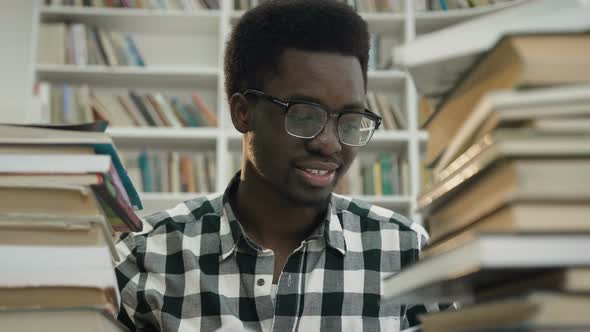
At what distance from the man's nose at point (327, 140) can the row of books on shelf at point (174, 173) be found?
210 cm

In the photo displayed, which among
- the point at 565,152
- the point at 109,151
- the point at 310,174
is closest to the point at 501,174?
the point at 565,152

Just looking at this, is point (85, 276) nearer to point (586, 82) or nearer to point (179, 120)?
point (586, 82)

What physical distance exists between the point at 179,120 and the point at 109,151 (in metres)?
2.77

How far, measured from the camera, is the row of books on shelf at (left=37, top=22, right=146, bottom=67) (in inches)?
137

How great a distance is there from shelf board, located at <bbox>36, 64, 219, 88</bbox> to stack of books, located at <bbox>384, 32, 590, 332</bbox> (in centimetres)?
301

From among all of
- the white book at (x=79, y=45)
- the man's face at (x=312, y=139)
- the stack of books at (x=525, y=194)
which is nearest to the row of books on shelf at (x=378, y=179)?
the white book at (x=79, y=45)

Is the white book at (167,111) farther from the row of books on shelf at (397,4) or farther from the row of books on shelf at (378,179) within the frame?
the row of books on shelf at (378,179)

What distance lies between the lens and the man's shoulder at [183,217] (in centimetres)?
146

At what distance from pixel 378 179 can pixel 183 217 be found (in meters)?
2.07

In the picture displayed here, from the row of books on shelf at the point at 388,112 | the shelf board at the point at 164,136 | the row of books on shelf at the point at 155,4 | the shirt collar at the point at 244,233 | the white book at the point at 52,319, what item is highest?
the row of books on shelf at the point at 155,4

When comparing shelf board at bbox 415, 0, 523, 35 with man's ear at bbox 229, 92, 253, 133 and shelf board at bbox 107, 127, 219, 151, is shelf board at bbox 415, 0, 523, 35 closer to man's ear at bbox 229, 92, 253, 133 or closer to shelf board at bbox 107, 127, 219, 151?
shelf board at bbox 107, 127, 219, 151

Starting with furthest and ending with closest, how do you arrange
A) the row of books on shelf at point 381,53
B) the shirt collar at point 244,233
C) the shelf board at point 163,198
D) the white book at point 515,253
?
the row of books on shelf at point 381,53 → the shelf board at point 163,198 → the shirt collar at point 244,233 → the white book at point 515,253

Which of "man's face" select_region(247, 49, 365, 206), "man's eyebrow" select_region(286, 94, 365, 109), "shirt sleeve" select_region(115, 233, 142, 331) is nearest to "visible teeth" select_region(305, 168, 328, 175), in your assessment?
"man's face" select_region(247, 49, 365, 206)

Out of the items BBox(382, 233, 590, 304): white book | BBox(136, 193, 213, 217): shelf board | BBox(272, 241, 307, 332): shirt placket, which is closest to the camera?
BBox(382, 233, 590, 304): white book
